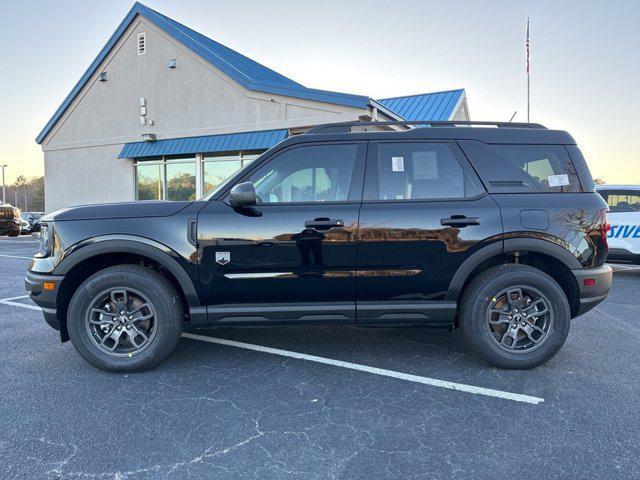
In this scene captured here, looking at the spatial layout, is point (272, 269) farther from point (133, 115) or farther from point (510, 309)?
point (133, 115)

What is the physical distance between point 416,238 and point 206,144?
42.6 feet

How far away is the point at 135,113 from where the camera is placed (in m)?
17.1

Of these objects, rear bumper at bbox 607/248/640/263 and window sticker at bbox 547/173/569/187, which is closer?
window sticker at bbox 547/173/569/187

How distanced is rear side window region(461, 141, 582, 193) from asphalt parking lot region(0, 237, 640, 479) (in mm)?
1522

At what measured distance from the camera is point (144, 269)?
3609mm

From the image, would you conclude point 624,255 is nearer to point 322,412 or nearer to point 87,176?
point 322,412

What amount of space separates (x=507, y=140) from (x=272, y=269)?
7.42ft

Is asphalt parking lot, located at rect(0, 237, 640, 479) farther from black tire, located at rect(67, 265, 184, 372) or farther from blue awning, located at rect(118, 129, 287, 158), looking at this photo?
blue awning, located at rect(118, 129, 287, 158)

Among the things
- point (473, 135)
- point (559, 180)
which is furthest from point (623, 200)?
point (473, 135)

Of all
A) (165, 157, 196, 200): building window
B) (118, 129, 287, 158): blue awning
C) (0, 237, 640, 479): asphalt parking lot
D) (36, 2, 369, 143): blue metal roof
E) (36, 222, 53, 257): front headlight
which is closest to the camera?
(0, 237, 640, 479): asphalt parking lot

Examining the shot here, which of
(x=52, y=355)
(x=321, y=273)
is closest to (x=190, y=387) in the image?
(x=321, y=273)

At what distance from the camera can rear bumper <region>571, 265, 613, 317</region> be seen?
360 cm

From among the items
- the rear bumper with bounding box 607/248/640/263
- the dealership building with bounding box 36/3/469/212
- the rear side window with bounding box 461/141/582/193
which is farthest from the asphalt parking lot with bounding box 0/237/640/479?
the dealership building with bounding box 36/3/469/212

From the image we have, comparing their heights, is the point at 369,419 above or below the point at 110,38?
below
